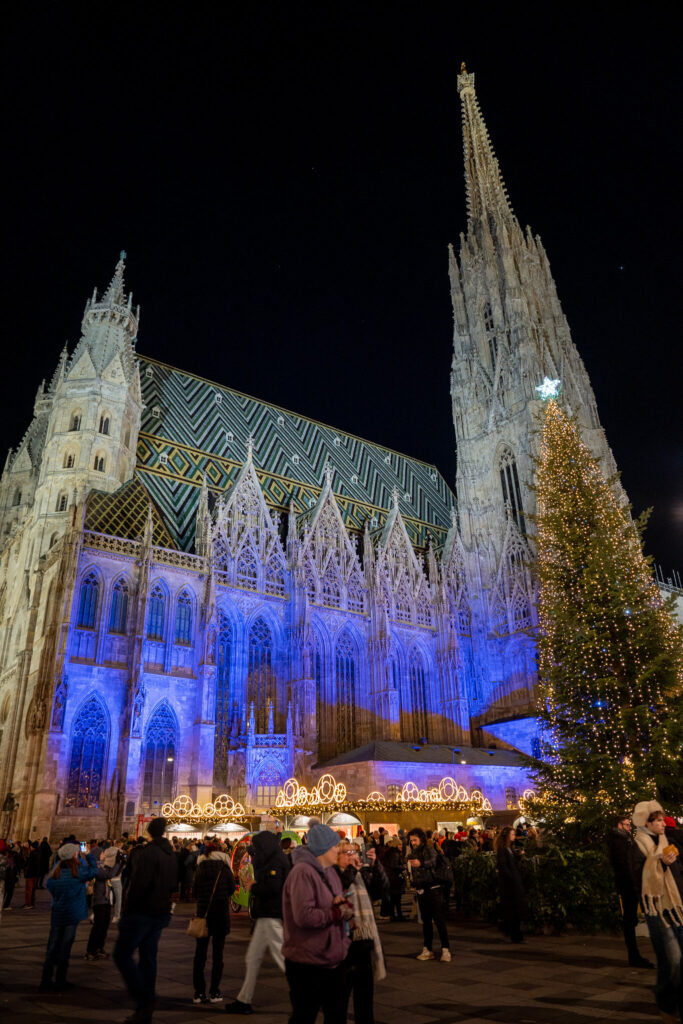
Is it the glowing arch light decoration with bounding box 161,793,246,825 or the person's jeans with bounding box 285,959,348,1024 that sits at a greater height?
the glowing arch light decoration with bounding box 161,793,246,825

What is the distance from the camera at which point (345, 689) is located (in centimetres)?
3919

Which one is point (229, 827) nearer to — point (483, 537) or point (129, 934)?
point (129, 934)

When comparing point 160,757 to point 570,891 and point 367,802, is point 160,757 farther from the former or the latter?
point 570,891

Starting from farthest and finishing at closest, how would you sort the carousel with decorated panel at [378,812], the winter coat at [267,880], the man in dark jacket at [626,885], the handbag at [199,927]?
the carousel with decorated panel at [378,812] → the man in dark jacket at [626,885] → the handbag at [199,927] → the winter coat at [267,880]

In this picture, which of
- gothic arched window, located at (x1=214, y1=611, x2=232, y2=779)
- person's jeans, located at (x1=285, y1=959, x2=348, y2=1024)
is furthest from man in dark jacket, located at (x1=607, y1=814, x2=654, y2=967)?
gothic arched window, located at (x1=214, y1=611, x2=232, y2=779)

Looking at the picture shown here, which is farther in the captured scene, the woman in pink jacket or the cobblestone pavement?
the cobblestone pavement

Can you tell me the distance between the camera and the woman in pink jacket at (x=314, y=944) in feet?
13.9

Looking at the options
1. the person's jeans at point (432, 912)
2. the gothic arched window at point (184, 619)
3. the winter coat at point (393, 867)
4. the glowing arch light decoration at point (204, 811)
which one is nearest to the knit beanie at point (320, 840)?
the person's jeans at point (432, 912)

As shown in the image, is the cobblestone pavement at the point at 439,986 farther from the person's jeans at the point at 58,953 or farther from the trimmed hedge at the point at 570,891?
the trimmed hedge at the point at 570,891

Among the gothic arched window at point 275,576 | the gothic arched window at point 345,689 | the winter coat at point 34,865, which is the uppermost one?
the gothic arched window at point 275,576

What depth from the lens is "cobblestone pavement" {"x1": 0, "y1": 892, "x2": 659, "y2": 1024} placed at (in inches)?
256

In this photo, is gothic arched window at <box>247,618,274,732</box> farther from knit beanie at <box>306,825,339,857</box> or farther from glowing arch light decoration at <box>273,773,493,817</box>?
knit beanie at <box>306,825,339,857</box>

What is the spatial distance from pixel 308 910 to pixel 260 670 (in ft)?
107

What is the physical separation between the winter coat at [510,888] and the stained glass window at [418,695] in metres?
31.0
